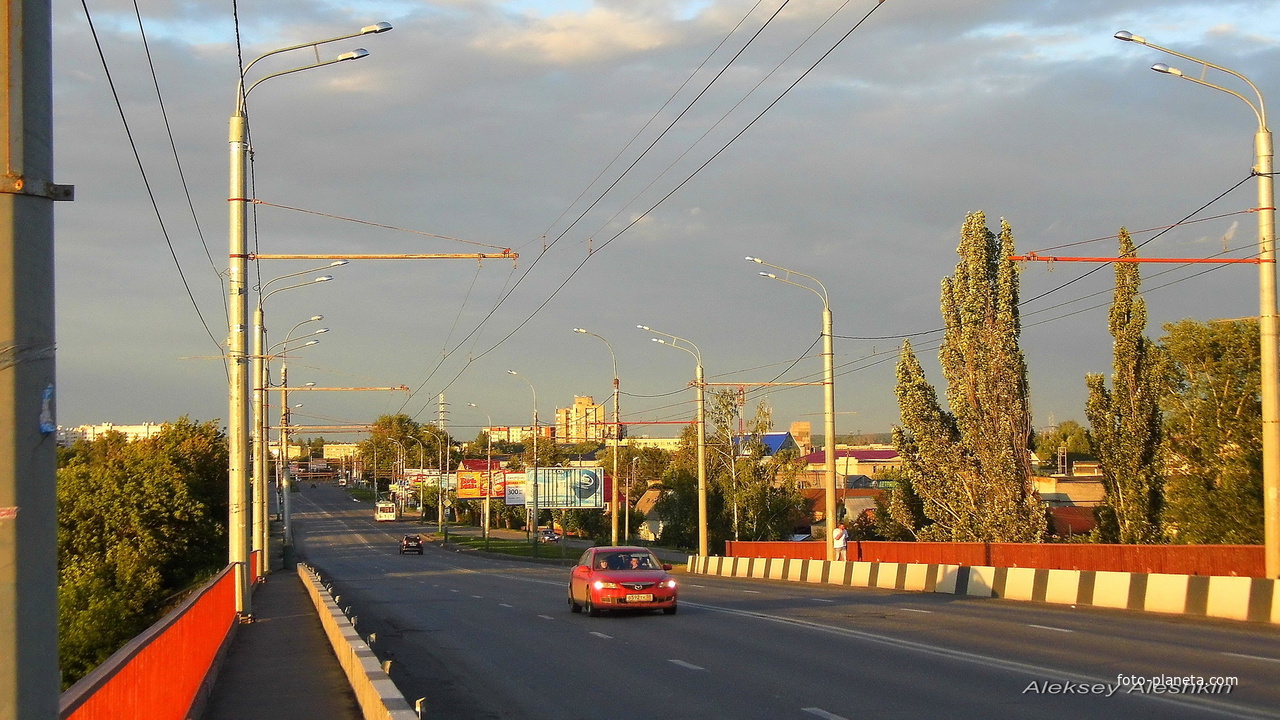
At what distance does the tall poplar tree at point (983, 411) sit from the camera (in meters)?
48.3

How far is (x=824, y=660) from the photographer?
48.0ft

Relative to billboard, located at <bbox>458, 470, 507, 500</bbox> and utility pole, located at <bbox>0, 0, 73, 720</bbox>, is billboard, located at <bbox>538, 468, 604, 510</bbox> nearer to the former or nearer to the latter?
billboard, located at <bbox>458, 470, 507, 500</bbox>

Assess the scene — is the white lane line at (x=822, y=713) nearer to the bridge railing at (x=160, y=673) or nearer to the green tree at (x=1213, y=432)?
the bridge railing at (x=160, y=673)

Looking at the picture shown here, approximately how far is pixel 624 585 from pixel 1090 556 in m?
11.8

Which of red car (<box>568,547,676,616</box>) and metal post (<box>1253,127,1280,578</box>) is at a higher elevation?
metal post (<box>1253,127,1280,578</box>)

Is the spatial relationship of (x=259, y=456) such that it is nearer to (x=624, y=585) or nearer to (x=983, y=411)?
(x=624, y=585)

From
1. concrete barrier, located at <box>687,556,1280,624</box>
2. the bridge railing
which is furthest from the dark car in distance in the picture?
the bridge railing

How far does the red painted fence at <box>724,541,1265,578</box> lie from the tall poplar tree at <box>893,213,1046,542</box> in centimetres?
1069

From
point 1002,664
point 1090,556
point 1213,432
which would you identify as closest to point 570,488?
point 1213,432

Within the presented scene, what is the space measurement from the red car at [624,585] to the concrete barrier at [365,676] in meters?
5.84

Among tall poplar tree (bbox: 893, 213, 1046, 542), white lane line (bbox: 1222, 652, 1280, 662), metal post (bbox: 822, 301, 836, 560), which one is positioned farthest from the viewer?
tall poplar tree (bbox: 893, 213, 1046, 542)

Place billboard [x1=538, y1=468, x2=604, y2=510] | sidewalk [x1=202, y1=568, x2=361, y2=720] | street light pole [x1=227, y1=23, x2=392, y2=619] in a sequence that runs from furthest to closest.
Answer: billboard [x1=538, y1=468, x2=604, y2=510]
street light pole [x1=227, y1=23, x2=392, y2=619]
sidewalk [x1=202, y1=568, x2=361, y2=720]

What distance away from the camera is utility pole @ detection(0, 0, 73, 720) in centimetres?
383

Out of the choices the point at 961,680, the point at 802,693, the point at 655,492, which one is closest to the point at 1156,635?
the point at 961,680
